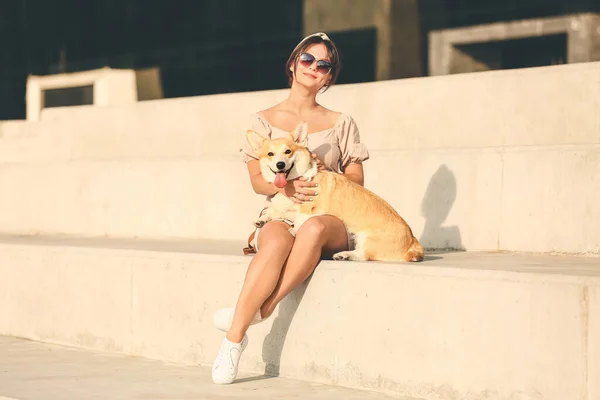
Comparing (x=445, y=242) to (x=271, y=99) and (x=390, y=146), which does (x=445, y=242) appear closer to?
(x=390, y=146)

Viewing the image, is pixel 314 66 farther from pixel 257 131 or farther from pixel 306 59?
pixel 257 131

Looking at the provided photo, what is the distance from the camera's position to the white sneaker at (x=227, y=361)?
20.4 feet

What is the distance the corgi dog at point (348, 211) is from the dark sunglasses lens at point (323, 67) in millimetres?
549

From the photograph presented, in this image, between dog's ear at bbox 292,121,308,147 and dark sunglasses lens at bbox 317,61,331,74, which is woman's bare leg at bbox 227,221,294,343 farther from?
dark sunglasses lens at bbox 317,61,331,74

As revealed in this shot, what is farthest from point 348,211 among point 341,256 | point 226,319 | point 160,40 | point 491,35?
point 160,40

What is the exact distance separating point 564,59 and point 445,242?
24.4 ft

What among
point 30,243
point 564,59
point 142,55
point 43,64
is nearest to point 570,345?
point 30,243

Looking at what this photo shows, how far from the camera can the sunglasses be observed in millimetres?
6824

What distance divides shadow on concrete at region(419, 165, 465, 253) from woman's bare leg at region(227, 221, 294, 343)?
196 centimetres

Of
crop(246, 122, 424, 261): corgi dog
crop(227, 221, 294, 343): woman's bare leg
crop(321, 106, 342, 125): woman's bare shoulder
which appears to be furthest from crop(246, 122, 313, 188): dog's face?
crop(321, 106, 342, 125): woman's bare shoulder

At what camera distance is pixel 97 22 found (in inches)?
800

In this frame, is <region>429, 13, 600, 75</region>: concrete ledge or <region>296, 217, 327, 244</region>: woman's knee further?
<region>429, 13, 600, 75</region>: concrete ledge

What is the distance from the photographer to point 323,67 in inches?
271

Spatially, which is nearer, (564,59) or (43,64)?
(564,59)
